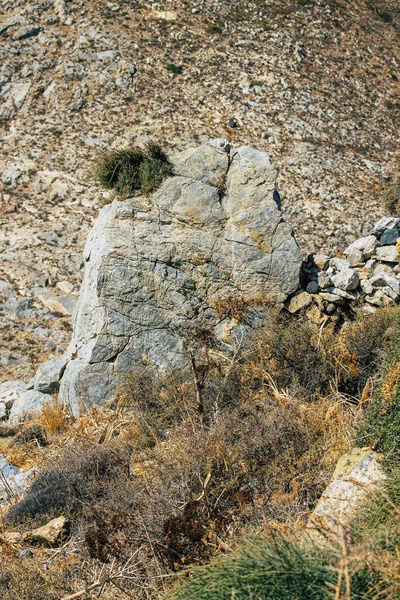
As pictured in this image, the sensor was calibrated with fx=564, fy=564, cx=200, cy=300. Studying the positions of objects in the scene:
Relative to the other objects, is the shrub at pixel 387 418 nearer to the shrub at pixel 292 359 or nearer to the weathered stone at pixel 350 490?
the weathered stone at pixel 350 490

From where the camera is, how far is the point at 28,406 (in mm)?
8367

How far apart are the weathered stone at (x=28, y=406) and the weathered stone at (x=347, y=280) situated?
14.6 feet

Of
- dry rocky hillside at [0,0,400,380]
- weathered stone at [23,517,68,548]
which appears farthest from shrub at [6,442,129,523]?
dry rocky hillside at [0,0,400,380]

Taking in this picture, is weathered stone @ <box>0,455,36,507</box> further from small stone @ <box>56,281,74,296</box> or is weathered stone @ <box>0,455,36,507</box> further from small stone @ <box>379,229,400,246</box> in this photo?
small stone @ <box>56,281,74,296</box>

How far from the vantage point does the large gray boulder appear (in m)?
7.48

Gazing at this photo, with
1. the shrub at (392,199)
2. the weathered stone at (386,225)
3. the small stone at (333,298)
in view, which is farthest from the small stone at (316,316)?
the shrub at (392,199)

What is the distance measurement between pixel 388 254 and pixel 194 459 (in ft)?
17.5

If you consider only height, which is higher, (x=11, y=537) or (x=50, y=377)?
(x=11, y=537)

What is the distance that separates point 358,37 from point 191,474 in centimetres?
2675

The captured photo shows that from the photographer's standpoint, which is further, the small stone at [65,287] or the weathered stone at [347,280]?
the small stone at [65,287]

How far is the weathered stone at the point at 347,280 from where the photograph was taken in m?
7.92

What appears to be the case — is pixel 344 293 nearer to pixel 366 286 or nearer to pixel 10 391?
pixel 366 286

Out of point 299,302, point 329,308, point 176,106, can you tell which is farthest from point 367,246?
point 176,106

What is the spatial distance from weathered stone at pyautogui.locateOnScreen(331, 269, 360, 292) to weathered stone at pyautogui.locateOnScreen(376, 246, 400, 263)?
64cm
